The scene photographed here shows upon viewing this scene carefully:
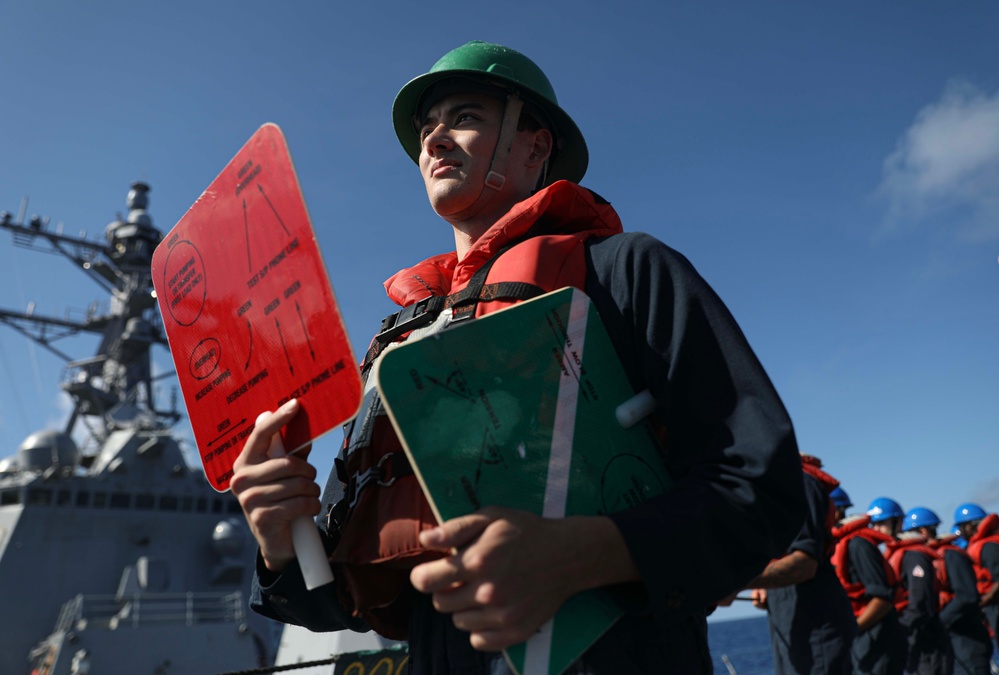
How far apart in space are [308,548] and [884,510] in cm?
1084

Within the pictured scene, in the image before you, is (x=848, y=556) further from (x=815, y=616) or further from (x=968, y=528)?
(x=968, y=528)

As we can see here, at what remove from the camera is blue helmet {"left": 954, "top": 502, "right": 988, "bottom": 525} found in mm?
14320

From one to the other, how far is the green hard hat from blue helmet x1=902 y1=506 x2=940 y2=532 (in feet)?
45.1

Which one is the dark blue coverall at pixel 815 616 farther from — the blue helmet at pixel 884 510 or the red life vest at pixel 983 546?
the red life vest at pixel 983 546

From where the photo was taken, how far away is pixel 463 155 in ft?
6.30

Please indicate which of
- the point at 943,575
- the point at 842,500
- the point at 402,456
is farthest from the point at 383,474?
the point at 943,575

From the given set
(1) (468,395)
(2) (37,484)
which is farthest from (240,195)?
(2) (37,484)

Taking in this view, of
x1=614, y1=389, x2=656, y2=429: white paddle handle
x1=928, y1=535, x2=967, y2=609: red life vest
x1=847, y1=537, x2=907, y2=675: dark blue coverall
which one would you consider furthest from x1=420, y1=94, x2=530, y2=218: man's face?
x1=928, y1=535, x2=967, y2=609: red life vest

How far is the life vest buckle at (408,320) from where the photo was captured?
5.87 feet

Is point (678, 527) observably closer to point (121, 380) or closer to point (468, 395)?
point (468, 395)

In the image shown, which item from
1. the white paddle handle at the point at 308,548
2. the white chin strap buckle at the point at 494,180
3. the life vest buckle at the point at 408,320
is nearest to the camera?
→ the white paddle handle at the point at 308,548

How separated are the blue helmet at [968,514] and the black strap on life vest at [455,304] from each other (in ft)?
52.7

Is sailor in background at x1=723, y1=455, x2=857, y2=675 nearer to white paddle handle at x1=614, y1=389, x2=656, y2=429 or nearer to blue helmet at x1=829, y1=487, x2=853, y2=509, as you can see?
white paddle handle at x1=614, y1=389, x2=656, y2=429

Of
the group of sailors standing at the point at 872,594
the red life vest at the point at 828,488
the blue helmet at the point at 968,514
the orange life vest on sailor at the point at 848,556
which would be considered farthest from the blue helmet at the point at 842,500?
the blue helmet at the point at 968,514
